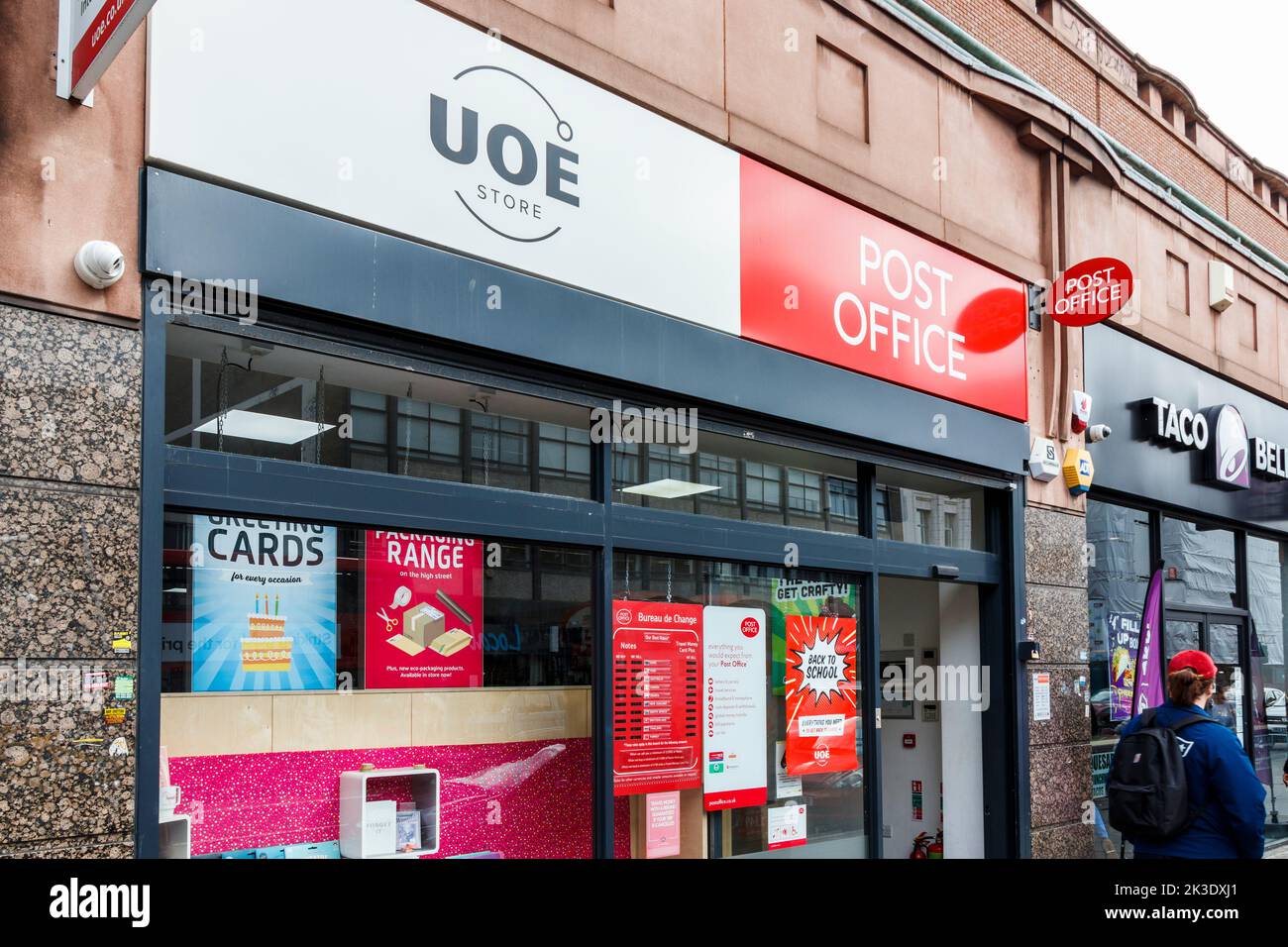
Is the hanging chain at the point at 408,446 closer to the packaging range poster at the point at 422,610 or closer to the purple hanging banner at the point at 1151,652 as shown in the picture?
the packaging range poster at the point at 422,610

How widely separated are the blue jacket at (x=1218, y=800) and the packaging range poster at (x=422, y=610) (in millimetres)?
2980

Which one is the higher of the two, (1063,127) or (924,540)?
(1063,127)

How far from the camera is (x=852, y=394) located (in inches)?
272

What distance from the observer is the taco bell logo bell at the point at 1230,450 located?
10.7 metres

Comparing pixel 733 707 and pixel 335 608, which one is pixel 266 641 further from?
pixel 733 707

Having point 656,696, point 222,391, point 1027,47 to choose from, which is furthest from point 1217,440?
point 222,391

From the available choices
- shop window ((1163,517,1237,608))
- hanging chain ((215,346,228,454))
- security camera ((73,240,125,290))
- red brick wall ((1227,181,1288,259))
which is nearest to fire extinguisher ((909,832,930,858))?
shop window ((1163,517,1237,608))

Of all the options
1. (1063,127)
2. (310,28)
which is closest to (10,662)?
(310,28)

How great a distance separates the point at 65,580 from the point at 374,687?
1541 millimetres

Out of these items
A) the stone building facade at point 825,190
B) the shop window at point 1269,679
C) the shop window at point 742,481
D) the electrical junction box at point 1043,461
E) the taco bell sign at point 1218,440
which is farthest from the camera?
the shop window at point 1269,679

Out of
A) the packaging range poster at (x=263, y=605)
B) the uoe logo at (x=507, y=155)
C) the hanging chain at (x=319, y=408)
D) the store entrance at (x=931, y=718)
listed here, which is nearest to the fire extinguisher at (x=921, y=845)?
the store entrance at (x=931, y=718)

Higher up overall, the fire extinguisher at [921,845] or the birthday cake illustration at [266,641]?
the birthday cake illustration at [266,641]
